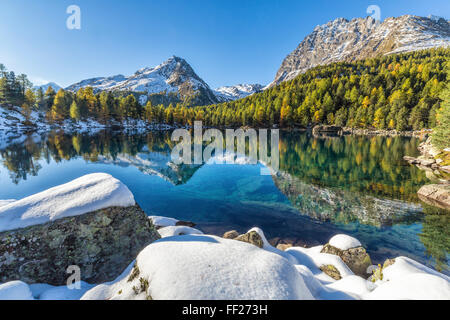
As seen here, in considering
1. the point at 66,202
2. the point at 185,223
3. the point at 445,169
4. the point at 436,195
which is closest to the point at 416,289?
the point at 66,202

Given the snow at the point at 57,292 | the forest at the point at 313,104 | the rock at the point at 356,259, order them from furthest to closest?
the forest at the point at 313,104 < the rock at the point at 356,259 < the snow at the point at 57,292

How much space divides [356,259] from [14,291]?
9.90 metres

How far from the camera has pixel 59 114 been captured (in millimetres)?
80250

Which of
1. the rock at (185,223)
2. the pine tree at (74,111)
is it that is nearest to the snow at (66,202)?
the rock at (185,223)

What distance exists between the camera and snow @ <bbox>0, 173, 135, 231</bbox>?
456cm

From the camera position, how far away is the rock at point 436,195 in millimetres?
12669

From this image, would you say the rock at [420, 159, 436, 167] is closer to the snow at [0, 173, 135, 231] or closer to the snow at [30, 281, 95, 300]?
the snow at [0, 173, 135, 231]

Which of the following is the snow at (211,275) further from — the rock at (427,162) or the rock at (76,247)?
the rock at (427,162)

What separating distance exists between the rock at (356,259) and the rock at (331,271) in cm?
122

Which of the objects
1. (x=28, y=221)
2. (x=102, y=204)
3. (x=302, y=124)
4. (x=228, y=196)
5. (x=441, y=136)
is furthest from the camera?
(x=302, y=124)
